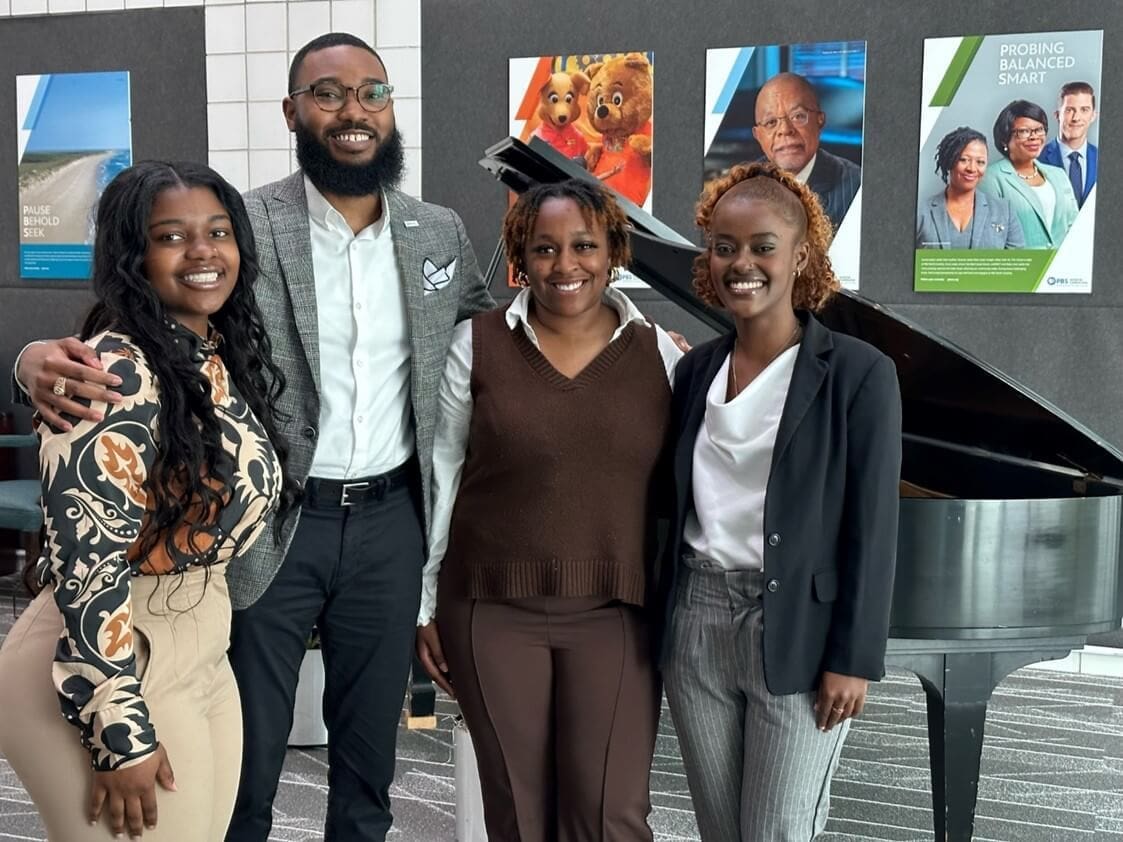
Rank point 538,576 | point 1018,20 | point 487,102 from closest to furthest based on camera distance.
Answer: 1. point 538,576
2. point 1018,20
3. point 487,102

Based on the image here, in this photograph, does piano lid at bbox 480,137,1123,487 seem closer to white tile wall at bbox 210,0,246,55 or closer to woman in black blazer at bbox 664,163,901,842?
woman in black blazer at bbox 664,163,901,842

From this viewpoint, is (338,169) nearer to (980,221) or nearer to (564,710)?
(564,710)

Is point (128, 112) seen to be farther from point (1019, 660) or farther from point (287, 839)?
point (1019, 660)

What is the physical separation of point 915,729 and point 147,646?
2919mm

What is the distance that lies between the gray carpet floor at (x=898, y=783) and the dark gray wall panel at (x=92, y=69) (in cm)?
284

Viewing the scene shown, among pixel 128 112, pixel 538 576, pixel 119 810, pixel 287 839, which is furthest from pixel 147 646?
pixel 128 112

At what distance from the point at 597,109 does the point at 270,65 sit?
1.49 metres

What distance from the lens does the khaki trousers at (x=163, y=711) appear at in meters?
1.38

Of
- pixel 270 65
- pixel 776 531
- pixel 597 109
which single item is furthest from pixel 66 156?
pixel 776 531

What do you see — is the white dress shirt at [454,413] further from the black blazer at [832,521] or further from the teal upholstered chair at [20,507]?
the teal upholstered chair at [20,507]

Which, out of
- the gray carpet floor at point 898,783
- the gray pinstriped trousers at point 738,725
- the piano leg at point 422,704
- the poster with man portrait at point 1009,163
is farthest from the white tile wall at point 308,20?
the gray pinstriped trousers at point 738,725

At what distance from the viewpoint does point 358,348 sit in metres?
2.02

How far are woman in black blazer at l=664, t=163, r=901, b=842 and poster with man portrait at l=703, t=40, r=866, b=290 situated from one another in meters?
2.88

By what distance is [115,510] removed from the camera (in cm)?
135
